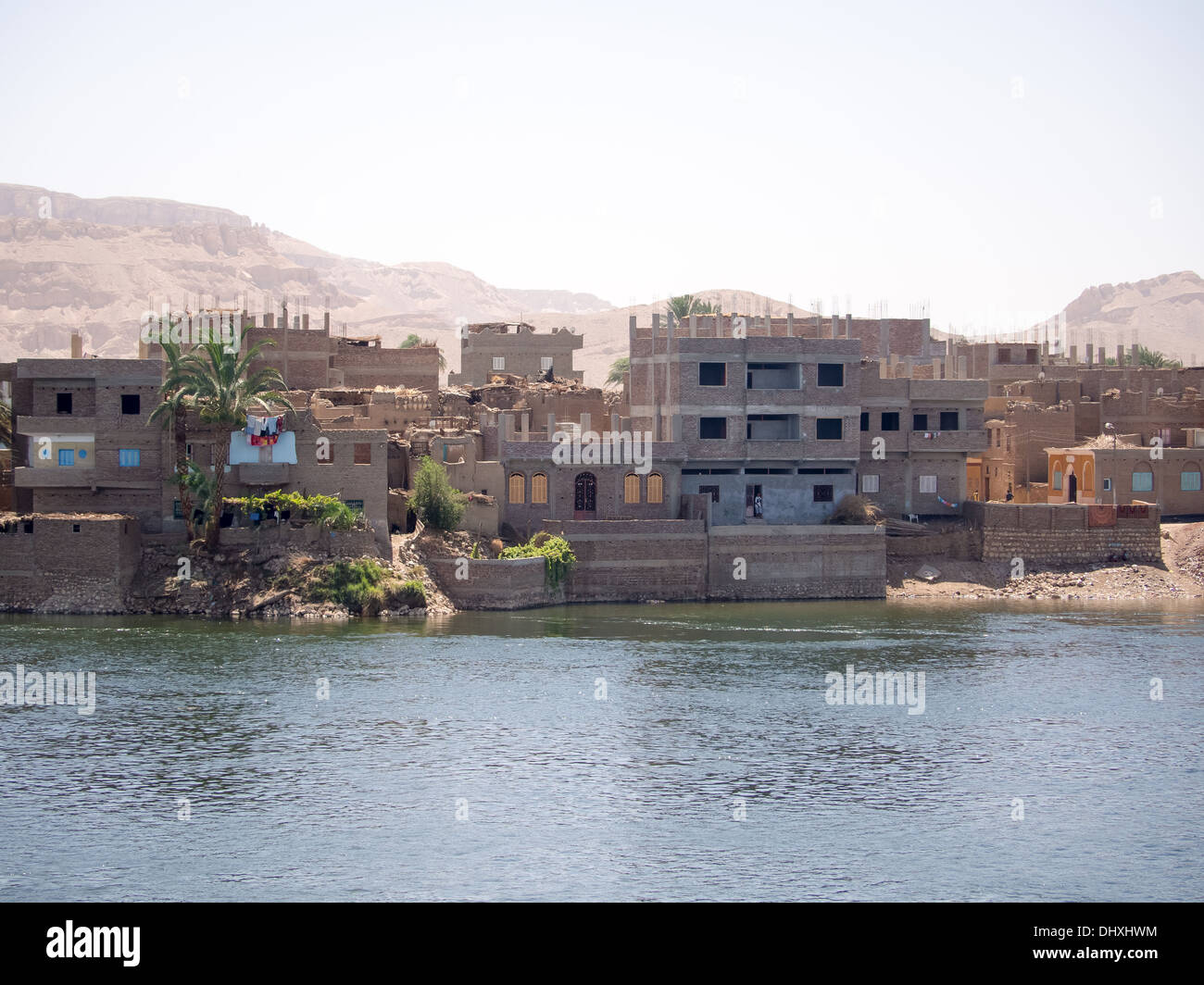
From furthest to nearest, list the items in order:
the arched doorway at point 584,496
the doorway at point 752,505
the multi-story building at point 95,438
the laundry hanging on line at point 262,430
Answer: the doorway at point 752,505
the arched doorway at point 584,496
the multi-story building at point 95,438
the laundry hanging on line at point 262,430

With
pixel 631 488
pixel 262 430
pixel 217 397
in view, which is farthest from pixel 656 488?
pixel 217 397

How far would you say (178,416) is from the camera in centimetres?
5341

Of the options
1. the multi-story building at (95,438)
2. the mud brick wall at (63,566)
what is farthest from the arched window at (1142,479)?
the mud brick wall at (63,566)

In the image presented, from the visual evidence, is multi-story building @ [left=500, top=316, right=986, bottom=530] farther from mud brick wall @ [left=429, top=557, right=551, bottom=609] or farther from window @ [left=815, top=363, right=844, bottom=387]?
mud brick wall @ [left=429, top=557, right=551, bottom=609]

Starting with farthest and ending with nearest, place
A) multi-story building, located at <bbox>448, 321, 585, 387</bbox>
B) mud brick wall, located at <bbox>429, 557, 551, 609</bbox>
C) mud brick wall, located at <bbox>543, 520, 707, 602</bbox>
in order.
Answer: multi-story building, located at <bbox>448, 321, 585, 387</bbox> → mud brick wall, located at <bbox>543, 520, 707, 602</bbox> → mud brick wall, located at <bbox>429, 557, 551, 609</bbox>

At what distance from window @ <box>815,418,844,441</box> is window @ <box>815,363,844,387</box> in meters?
1.39

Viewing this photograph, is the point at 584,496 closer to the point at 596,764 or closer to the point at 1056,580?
the point at 1056,580

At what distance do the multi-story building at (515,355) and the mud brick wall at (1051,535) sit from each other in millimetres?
24098

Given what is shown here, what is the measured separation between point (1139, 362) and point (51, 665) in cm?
8406

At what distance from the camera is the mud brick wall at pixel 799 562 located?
58188mm

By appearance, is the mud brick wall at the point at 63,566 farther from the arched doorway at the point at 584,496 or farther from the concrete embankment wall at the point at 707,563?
the arched doorway at the point at 584,496

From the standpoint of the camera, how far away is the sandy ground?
198ft

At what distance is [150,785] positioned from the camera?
3250 cm

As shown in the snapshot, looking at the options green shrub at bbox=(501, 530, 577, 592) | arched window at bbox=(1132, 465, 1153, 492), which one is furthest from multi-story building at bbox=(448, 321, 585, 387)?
arched window at bbox=(1132, 465, 1153, 492)
